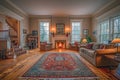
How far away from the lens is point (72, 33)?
12.1m

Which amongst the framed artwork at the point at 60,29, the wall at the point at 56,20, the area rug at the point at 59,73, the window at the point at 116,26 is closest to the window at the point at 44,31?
the wall at the point at 56,20

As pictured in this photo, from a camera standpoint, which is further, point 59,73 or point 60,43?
point 60,43

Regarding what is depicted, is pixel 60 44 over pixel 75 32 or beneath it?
beneath

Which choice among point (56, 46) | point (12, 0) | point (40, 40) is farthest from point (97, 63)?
point (40, 40)

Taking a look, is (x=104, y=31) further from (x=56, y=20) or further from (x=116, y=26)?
(x=56, y=20)

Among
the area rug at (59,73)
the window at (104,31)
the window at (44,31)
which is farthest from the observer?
the window at (44,31)

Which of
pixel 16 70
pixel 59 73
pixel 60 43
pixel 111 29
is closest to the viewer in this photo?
pixel 59 73

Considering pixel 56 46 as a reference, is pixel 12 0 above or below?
above

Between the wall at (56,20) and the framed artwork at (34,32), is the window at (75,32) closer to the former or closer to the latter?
the wall at (56,20)

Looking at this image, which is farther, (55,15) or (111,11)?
(55,15)

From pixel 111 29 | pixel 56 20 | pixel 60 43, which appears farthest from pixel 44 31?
pixel 111 29

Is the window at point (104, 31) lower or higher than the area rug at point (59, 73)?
higher

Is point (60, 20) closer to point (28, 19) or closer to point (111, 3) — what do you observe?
point (28, 19)

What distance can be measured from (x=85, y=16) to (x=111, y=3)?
4.56 meters
